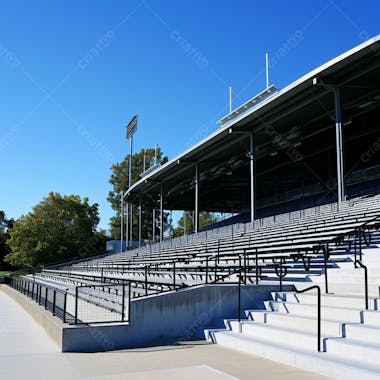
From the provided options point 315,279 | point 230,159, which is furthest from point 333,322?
point 230,159

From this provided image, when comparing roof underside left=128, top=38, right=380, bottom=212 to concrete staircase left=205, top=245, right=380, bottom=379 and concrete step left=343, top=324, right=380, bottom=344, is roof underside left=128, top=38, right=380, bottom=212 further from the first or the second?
concrete step left=343, top=324, right=380, bottom=344

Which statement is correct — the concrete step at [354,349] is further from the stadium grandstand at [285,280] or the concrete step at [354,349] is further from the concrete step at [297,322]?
the concrete step at [297,322]

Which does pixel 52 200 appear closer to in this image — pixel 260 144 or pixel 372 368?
pixel 260 144

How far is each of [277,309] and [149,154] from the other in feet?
242

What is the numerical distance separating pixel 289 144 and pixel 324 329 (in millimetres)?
25823

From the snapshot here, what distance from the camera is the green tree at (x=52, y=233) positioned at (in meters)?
58.1

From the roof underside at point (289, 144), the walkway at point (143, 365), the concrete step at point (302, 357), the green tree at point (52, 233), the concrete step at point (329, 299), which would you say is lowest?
the walkway at point (143, 365)

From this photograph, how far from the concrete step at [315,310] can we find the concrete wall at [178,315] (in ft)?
1.92

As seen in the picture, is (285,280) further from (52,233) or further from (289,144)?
(52,233)

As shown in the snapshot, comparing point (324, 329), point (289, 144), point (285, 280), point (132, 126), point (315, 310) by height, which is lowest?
point (324, 329)

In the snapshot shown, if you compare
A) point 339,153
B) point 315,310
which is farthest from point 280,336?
point 339,153

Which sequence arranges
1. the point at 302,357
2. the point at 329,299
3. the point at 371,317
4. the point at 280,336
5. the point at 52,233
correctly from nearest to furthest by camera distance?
1. the point at 302,357
2. the point at 371,317
3. the point at 280,336
4. the point at 329,299
5. the point at 52,233

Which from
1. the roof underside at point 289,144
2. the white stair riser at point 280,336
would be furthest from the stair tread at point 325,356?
the roof underside at point 289,144

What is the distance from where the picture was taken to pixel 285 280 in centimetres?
1126
